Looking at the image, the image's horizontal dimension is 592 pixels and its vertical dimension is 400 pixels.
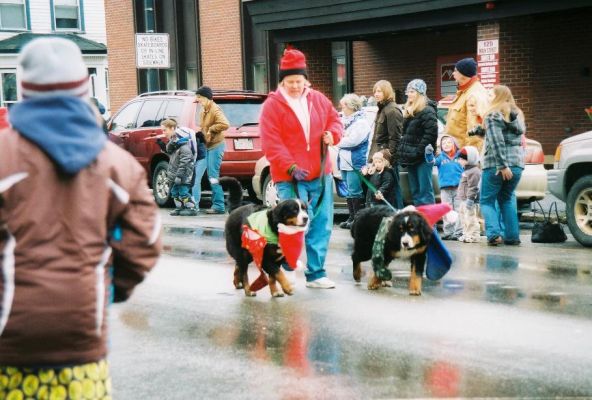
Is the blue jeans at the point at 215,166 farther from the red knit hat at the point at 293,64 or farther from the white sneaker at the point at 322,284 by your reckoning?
the red knit hat at the point at 293,64

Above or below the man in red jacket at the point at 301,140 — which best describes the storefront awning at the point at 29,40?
above

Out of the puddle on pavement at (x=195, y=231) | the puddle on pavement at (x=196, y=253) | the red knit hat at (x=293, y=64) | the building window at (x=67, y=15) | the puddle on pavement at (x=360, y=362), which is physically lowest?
the puddle on pavement at (x=195, y=231)

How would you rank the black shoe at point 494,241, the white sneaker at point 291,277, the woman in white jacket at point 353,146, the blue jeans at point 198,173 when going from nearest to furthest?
the white sneaker at point 291,277, the black shoe at point 494,241, the woman in white jacket at point 353,146, the blue jeans at point 198,173

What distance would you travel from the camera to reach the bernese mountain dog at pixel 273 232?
8477 millimetres

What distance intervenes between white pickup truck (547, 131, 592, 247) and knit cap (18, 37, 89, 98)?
29.9 feet

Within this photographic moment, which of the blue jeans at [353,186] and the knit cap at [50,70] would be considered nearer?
the knit cap at [50,70]

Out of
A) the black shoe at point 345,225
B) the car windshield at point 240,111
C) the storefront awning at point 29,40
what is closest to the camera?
the black shoe at point 345,225

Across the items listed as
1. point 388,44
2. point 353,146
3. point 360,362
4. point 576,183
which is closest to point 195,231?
point 353,146

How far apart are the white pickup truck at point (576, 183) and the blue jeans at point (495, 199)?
0.53 metres

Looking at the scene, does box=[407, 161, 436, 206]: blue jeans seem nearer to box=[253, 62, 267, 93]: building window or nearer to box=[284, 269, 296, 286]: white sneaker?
box=[284, 269, 296, 286]: white sneaker

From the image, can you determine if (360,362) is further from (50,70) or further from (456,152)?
(456,152)

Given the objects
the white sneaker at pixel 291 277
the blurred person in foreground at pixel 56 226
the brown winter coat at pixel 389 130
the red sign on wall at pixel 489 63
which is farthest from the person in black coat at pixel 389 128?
the blurred person in foreground at pixel 56 226

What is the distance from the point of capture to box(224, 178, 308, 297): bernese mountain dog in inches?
334

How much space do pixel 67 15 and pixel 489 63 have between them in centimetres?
2872
